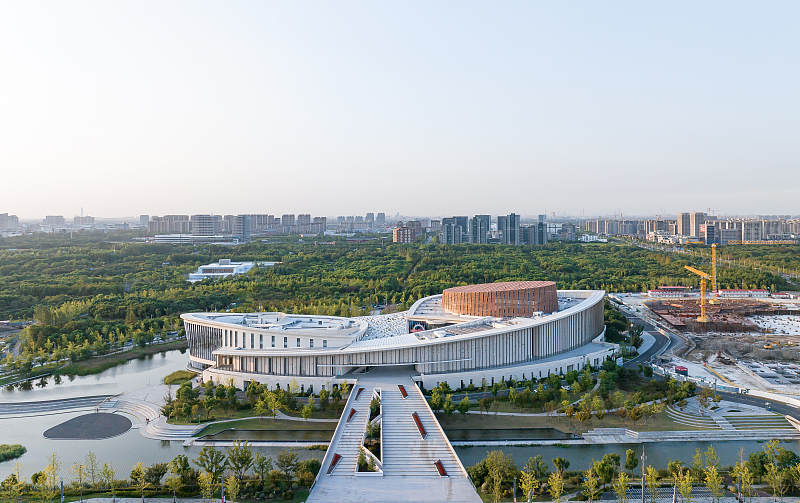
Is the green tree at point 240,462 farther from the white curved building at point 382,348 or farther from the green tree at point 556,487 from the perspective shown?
the green tree at point 556,487

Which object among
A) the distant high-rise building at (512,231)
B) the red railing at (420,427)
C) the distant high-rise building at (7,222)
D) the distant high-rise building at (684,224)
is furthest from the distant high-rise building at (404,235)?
the distant high-rise building at (7,222)

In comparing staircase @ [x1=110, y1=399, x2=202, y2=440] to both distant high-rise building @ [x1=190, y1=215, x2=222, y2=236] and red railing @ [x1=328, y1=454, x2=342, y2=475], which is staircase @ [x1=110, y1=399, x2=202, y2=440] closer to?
red railing @ [x1=328, y1=454, x2=342, y2=475]

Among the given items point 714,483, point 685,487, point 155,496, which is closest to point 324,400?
point 155,496

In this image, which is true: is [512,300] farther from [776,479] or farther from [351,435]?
[776,479]

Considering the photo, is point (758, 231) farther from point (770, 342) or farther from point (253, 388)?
point (253, 388)

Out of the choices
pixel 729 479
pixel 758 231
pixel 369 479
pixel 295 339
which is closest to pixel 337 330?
pixel 295 339

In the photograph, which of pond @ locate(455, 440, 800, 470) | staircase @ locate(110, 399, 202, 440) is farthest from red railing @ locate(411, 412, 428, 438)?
staircase @ locate(110, 399, 202, 440)
